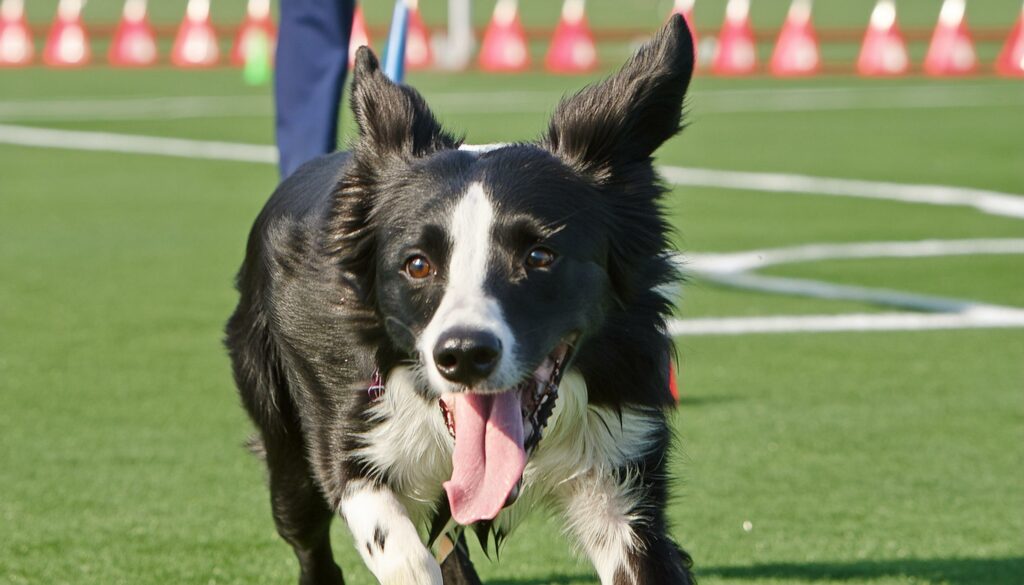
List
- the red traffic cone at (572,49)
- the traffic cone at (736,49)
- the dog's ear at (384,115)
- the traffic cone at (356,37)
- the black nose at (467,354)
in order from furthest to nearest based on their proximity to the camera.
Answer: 1. the red traffic cone at (572,49)
2. the traffic cone at (736,49)
3. the traffic cone at (356,37)
4. the dog's ear at (384,115)
5. the black nose at (467,354)

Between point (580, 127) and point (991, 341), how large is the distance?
14.3ft

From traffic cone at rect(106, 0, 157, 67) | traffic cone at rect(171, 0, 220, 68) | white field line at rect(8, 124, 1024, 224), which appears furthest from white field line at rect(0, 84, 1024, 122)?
traffic cone at rect(106, 0, 157, 67)

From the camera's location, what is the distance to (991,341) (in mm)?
7746

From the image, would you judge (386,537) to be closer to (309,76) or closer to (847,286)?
(309,76)

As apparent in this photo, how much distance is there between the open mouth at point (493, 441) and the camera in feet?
11.7

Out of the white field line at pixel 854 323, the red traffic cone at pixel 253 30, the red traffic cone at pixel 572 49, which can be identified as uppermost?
the white field line at pixel 854 323

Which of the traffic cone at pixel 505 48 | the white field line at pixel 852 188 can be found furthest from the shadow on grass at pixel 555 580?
the traffic cone at pixel 505 48

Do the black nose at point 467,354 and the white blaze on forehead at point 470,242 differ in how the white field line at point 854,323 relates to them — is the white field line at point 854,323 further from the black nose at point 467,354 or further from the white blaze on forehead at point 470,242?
the black nose at point 467,354

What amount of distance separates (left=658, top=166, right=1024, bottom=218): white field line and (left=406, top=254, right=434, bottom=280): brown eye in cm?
857

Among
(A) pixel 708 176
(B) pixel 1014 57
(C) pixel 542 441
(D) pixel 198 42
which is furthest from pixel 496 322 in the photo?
(D) pixel 198 42

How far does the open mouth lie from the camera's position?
3564 mm

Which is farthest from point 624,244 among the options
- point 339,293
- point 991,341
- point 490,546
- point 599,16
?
point 599,16

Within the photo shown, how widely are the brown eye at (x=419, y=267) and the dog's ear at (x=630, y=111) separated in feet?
1.57

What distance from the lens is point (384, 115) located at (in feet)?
13.3
